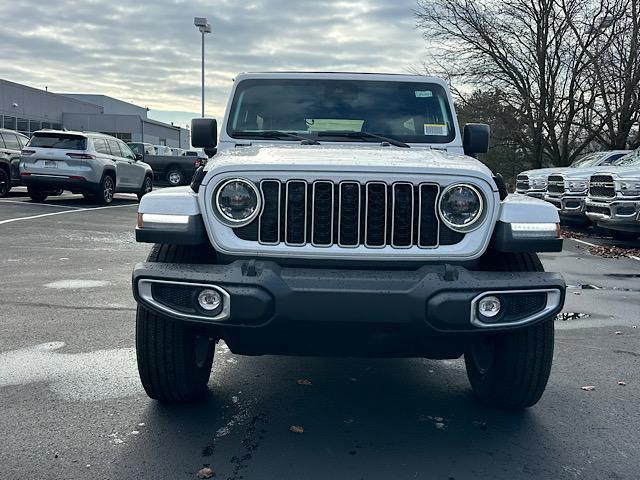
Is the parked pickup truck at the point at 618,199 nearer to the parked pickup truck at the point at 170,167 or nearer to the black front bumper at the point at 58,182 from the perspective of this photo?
the black front bumper at the point at 58,182

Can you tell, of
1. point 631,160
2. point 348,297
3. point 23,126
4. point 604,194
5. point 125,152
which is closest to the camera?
point 348,297

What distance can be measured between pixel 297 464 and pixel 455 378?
1697 mm

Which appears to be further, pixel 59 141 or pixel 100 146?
pixel 100 146

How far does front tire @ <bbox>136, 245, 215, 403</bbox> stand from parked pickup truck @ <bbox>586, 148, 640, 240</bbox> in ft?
34.2

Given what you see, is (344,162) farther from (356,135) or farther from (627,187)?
(627,187)

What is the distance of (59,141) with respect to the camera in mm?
16641

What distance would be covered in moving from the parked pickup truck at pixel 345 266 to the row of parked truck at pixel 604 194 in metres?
9.54

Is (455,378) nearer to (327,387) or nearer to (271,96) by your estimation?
(327,387)

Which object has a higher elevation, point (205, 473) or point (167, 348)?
point (167, 348)

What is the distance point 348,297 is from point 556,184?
14845 mm

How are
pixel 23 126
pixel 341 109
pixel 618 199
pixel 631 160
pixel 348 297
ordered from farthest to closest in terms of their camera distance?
pixel 23 126 < pixel 631 160 < pixel 618 199 < pixel 341 109 < pixel 348 297

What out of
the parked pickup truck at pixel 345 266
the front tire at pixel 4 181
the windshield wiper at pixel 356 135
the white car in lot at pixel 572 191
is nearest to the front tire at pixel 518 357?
the parked pickup truck at pixel 345 266

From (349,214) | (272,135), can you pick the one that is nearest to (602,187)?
(272,135)

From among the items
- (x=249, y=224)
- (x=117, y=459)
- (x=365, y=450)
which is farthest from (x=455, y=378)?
(x=117, y=459)
